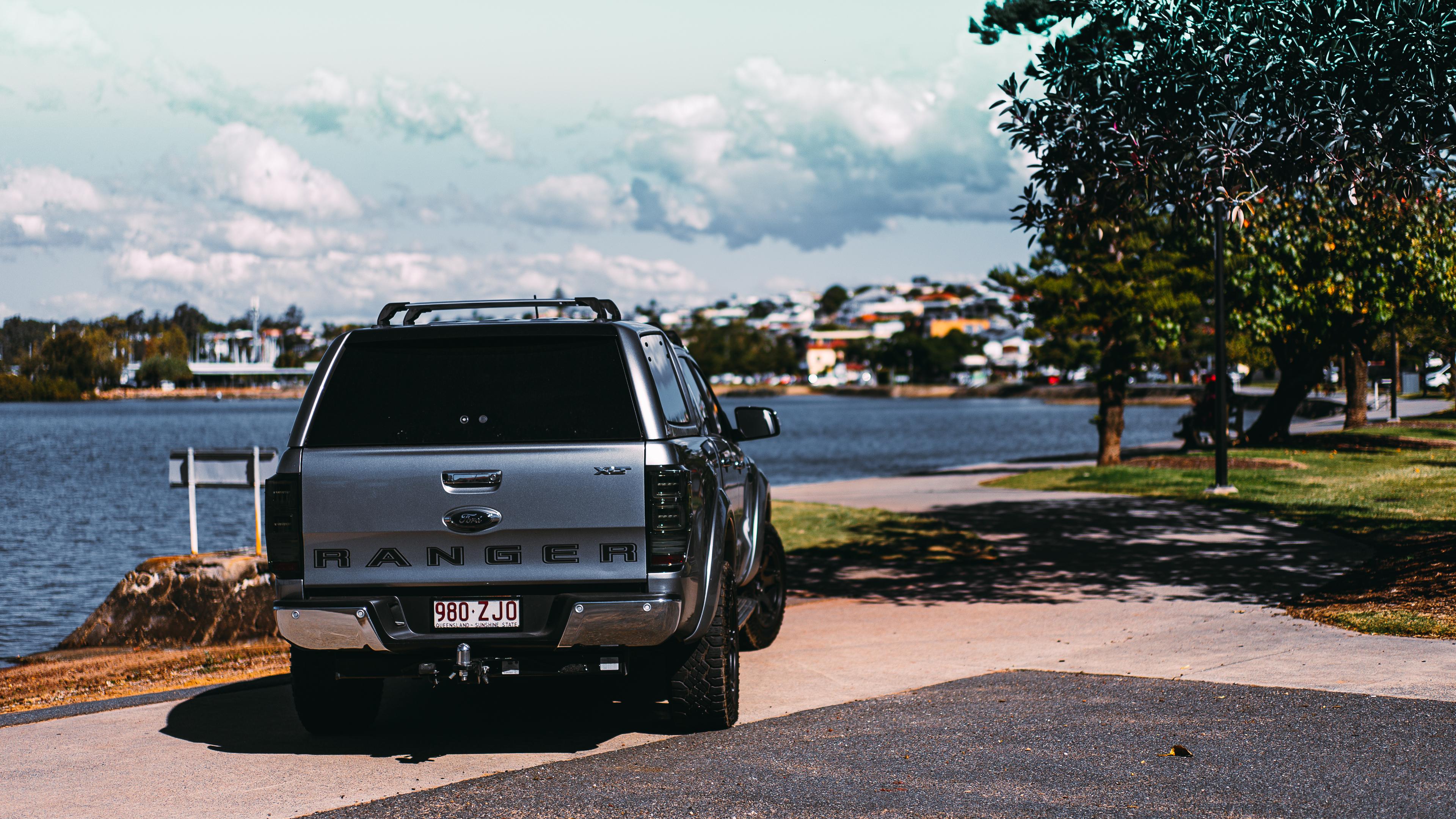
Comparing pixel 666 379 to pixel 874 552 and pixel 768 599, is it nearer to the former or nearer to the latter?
pixel 768 599

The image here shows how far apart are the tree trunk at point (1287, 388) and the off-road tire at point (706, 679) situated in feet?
85.2

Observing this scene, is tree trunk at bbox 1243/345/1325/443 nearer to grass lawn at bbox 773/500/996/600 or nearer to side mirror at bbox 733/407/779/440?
grass lawn at bbox 773/500/996/600

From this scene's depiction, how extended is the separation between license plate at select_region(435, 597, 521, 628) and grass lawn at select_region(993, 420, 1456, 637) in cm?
592

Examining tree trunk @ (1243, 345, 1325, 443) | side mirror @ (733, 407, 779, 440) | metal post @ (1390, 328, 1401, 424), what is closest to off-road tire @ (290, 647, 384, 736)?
side mirror @ (733, 407, 779, 440)

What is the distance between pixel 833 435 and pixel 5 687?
2593 inches

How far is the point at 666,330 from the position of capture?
7.66 metres

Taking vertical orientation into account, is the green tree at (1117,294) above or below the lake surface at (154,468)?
above

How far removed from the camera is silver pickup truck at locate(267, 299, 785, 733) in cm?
592

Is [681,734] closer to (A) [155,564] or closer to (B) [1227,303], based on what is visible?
(A) [155,564]

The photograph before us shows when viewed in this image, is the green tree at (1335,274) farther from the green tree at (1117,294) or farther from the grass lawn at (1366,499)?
the grass lawn at (1366,499)

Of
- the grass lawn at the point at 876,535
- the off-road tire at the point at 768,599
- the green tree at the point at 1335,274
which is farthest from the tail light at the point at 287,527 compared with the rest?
the green tree at the point at 1335,274

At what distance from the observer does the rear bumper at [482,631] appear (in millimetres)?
5934

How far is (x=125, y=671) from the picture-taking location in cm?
1033

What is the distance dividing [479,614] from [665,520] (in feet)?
2.95
